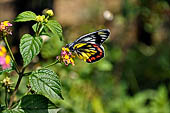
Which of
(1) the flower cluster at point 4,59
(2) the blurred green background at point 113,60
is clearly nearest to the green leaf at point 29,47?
(1) the flower cluster at point 4,59

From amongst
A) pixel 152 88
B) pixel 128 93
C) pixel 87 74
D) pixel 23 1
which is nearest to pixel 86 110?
pixel 87 74

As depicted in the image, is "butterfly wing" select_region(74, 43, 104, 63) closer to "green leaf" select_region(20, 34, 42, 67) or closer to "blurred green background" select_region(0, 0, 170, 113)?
"green leaf" select_region(20, 34, 42, 67)

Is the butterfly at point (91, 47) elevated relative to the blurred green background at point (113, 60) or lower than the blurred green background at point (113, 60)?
elevated

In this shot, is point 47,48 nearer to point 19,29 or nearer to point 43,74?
point 43,74

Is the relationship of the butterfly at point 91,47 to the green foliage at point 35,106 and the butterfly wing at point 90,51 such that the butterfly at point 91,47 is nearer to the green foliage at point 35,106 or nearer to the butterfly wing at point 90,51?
the butterfly wing at point 90,51

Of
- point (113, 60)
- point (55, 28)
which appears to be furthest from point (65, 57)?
point (113, 60)

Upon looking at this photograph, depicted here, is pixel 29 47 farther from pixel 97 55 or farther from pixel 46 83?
pixel 97 55
